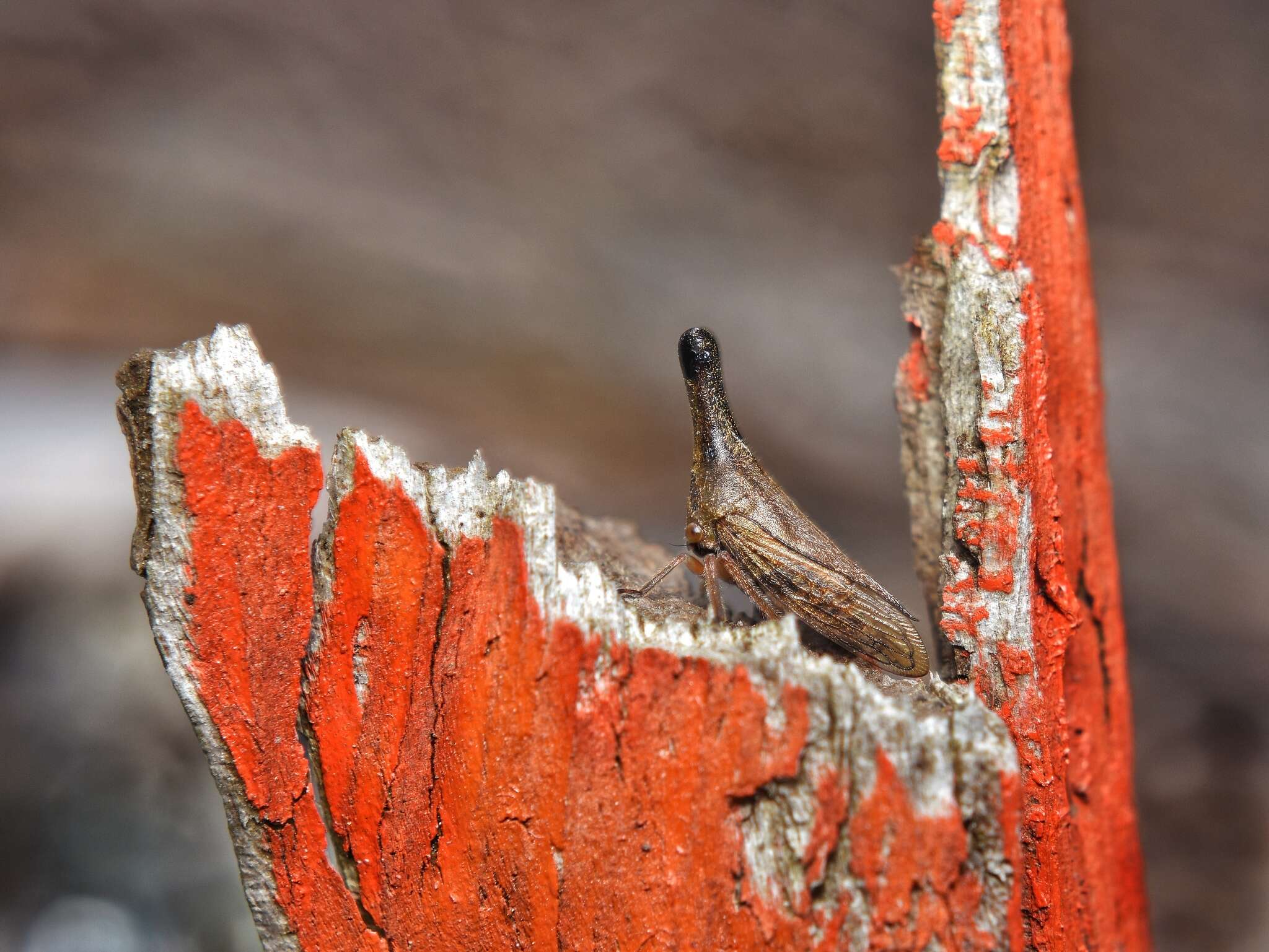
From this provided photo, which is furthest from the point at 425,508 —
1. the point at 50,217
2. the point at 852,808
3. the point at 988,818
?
the point at 50,217

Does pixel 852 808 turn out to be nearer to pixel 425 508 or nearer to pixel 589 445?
pixel 425 508

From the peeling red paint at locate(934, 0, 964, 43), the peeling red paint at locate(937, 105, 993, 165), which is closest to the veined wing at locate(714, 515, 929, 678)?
the peeling red paint at locate(937, 105, 993, 165)

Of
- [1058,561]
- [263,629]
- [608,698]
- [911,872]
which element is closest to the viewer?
[911,872]

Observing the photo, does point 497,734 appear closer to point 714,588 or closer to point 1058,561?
point 714,588

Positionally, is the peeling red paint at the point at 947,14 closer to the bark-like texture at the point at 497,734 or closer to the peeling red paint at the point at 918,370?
the peeling red paint at the point at 918,370

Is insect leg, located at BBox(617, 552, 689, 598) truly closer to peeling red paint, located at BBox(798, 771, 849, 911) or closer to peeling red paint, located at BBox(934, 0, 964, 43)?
peeling red paint, located at BBox(798, 771, 849, 911)

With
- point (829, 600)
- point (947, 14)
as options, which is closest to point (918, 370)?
point (829, 600)
